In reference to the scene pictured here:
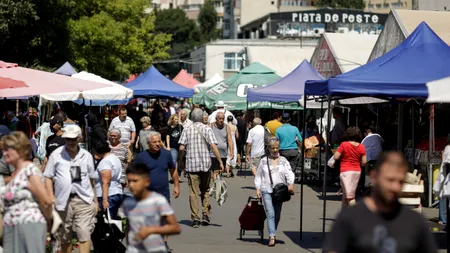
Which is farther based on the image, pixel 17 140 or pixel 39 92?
pixel 39 92

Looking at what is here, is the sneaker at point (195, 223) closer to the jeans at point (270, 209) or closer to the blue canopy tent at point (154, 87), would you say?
the jeans at point (270, 209)

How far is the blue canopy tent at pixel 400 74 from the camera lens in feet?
42.2

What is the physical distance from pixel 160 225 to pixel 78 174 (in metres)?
3.19

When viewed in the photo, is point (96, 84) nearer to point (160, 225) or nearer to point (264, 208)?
point (264, 208)

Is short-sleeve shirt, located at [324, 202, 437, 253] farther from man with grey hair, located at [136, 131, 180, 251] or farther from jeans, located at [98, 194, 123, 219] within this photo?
jeans, located at [98, 194, 123, 219]

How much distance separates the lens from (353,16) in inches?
3516

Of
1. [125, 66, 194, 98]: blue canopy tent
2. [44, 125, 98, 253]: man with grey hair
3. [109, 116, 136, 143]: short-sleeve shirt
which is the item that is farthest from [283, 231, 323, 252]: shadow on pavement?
[125, 66, 194, 98]: blue canopy tent

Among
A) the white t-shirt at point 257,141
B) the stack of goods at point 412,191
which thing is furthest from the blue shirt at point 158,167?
the white t-shirt at point 257,141

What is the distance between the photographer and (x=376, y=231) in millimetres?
5250

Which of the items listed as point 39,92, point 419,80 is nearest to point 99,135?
point 39,92

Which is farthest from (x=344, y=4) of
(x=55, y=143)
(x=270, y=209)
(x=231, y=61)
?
(x=55, y=143)

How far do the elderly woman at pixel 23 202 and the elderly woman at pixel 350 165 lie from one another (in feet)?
20.2

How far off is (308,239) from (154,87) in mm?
18407

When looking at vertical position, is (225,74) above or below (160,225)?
above
